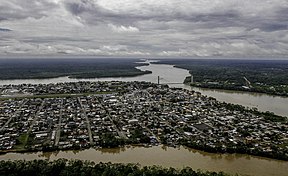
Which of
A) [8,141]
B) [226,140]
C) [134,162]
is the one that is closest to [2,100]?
[8,141]

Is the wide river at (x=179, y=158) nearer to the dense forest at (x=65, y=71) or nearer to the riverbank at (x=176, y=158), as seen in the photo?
the riverbank at (x=176, y=158)

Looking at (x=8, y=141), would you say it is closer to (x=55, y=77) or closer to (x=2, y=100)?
(x=2, y=100)

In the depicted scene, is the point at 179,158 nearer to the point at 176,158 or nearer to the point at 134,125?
the point at 176,158

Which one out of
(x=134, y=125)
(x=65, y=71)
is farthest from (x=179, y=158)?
(x=65, y=71)

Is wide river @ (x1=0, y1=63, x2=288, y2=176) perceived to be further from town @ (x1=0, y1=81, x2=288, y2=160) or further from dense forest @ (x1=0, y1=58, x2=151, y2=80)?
dense forest @ (x1=0, y1=58, x2=151, y2=80)

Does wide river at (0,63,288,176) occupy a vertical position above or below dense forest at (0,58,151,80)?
below

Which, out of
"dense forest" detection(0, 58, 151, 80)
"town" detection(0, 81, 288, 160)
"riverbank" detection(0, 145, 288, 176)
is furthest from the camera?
"dense forest" detection(0, 58, 151, 80)

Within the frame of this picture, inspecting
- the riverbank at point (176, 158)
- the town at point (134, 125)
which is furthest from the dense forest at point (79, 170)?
the town at point (134, 125)

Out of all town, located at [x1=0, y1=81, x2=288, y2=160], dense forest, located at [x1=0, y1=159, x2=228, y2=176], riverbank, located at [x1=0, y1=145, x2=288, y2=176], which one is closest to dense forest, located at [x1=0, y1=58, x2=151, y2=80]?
town, located at [x1=0, y1=81, x2=288, y2=160]
